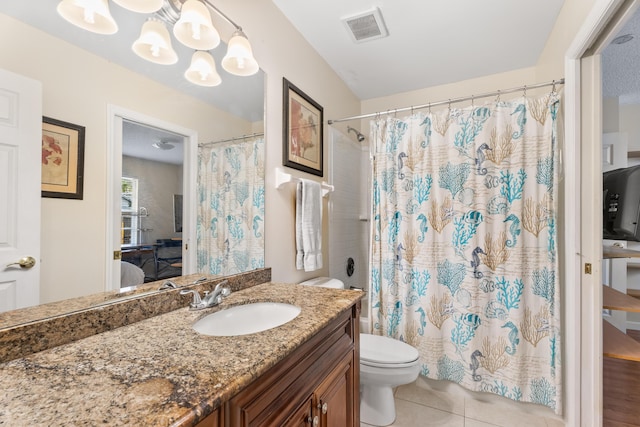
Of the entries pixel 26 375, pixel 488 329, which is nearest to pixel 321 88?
pixel 488 329

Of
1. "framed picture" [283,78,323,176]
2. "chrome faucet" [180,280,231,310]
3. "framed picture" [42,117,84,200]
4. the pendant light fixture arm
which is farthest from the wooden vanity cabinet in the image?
the pendant light fixture arm

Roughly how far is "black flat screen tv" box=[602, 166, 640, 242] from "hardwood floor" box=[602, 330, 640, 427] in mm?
1045

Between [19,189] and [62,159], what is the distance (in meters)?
0.12

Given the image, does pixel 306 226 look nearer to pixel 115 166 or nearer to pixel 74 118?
pixel 115 166

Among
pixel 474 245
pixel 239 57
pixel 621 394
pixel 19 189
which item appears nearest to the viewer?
pixel 19 189

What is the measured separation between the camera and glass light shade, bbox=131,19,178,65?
3.26 ft

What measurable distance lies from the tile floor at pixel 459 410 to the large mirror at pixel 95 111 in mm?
1589

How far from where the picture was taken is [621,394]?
195cm

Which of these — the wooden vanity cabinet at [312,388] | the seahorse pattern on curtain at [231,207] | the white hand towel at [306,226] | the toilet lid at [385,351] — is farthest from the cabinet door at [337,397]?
the white hand towel at [306,226]

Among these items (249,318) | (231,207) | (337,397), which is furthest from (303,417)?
(231,207)

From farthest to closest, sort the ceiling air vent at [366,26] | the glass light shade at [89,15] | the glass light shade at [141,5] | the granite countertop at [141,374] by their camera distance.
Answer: the ceiling air vent at [366,26], the glass light shade at [141,5], the glass light shade at [89,15], the granite countertop at [141,374]

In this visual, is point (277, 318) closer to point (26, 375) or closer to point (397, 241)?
point (26, 375)

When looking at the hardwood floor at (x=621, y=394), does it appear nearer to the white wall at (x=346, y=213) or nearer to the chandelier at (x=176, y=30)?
the white wall at (x=346, y=213)

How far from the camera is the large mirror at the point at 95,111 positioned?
0.75m
